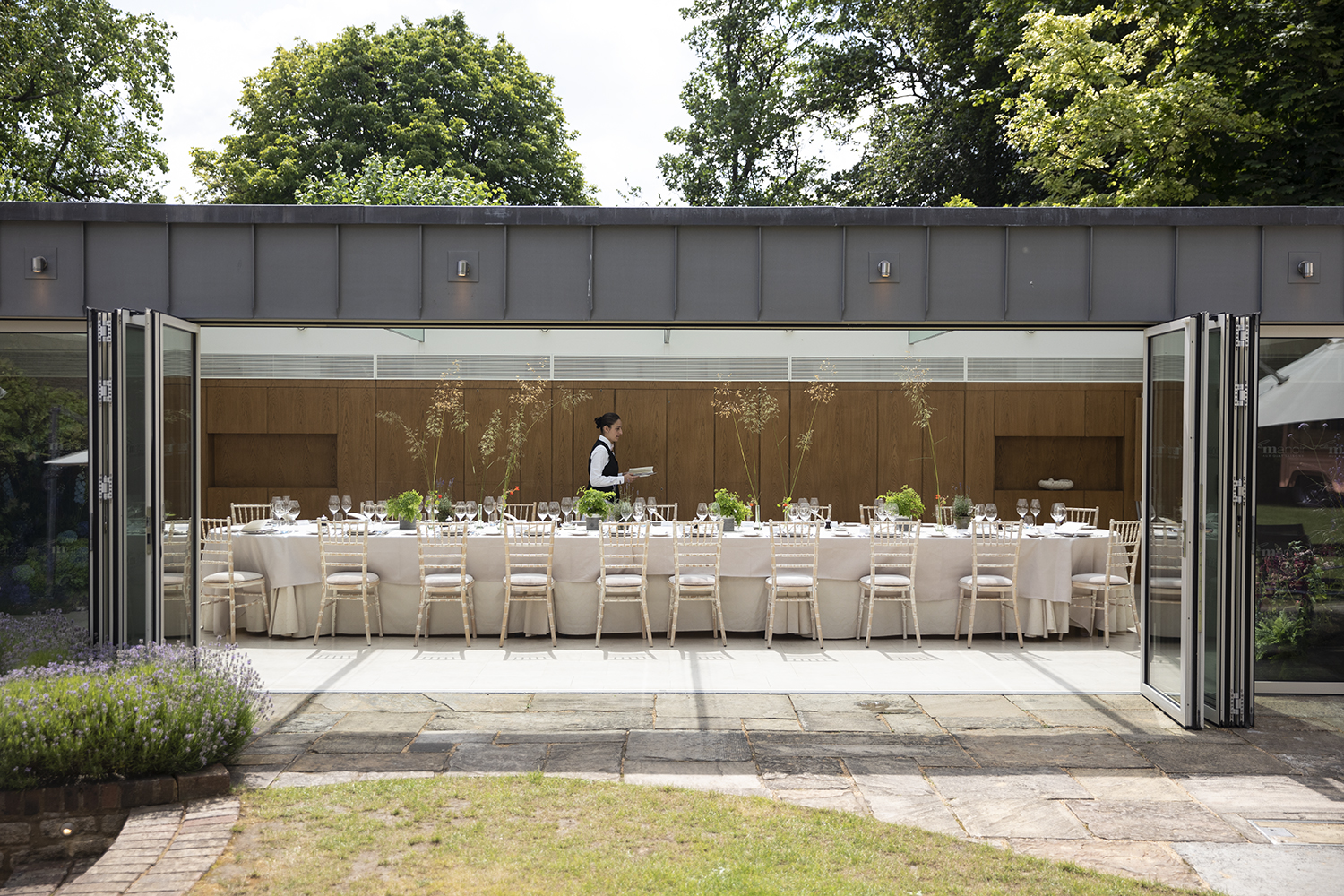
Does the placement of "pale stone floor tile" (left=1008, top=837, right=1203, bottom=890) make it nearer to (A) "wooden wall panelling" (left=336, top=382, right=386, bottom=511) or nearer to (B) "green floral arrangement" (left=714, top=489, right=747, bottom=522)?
(B) "green floral arrangement" (left=714, top=489, right=747, bottom=522)

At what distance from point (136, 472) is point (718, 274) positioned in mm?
3220

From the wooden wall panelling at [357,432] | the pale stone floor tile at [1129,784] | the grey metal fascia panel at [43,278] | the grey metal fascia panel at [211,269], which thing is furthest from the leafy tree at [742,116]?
the pale stone floor tile at [1129,784]

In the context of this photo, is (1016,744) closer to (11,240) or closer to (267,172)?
(11,240)

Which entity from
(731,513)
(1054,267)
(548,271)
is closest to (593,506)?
(731,513)

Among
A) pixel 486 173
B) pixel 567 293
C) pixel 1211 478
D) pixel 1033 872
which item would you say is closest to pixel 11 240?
pixel 567 293

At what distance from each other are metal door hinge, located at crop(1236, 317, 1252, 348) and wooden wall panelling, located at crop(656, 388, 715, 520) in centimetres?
741

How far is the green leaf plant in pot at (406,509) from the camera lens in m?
7.92

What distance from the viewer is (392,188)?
15.2 metres

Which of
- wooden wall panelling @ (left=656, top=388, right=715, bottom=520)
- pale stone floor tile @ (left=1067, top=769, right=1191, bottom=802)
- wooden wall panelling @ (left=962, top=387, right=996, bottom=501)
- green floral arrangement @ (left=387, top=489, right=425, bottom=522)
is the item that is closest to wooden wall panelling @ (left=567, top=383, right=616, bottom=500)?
wooden wall panelling @ (left=656, top=388, right=715, bottom=520)

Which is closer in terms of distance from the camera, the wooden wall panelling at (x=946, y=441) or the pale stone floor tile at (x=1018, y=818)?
the pale stone floor tile at (x=1018, y=818)

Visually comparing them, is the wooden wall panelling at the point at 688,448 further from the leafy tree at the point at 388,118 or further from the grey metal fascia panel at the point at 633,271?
the leafy tree at the point at 388,118

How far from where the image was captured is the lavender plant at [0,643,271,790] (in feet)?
12.1

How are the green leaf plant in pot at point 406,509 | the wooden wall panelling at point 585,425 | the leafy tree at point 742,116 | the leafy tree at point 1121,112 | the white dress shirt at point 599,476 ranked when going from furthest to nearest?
1. the leafy tree at point 742,116
2. the wooden wall panelling at point 585,425
3. the leafy tree at point 1121,112
4. the white dress shirt at point 599,476
5. the green leaf plant in pot at point 406,509

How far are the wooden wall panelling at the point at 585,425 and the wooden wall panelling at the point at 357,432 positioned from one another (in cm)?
248
